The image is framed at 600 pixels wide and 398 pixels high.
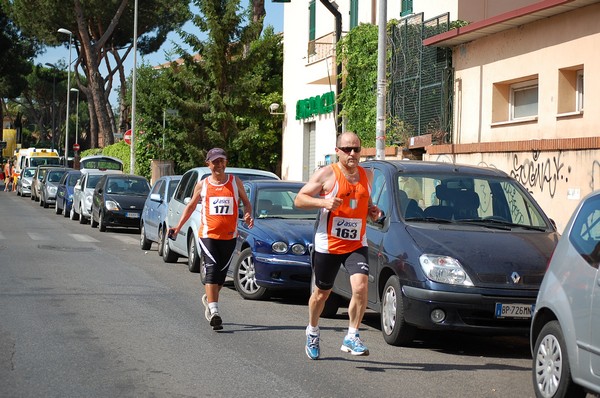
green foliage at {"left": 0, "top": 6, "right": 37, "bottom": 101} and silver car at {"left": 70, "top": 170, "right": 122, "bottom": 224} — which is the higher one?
green foliage at {"left": 0, "top": 6, "right": 37, "bottom": 101}

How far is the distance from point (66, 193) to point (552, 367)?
30241 mm

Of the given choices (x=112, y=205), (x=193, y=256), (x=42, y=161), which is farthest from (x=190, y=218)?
(x=42, y=161)

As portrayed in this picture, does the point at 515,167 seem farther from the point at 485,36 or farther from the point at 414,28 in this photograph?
the point at 414,28

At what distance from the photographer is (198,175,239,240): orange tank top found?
10883 millimetres

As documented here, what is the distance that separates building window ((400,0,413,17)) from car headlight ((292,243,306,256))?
46.4 feet

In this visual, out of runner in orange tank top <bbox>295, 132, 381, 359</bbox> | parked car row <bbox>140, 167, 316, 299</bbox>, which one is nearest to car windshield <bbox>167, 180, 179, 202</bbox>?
parked car row <bbox>140, 167, 316, 299</bbox>

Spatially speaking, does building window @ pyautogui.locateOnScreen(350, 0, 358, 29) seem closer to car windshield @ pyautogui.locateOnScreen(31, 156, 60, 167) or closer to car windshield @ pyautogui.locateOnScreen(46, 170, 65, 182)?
car windshield @ pyautogui.locateOnScreen(46, 170, 65, 182)

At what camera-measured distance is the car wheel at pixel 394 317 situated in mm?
9617

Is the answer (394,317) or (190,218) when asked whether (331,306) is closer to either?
(394,317)

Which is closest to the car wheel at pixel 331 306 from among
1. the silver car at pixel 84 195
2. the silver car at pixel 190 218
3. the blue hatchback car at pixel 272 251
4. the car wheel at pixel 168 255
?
the blue hatchback car at pixel 272 251

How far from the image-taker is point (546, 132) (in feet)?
62.4

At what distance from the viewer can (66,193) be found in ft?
117

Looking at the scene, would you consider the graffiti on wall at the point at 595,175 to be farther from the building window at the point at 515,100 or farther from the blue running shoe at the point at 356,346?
the blue running shoe at the point at 356,346

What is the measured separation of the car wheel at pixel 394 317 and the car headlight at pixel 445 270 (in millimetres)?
370
